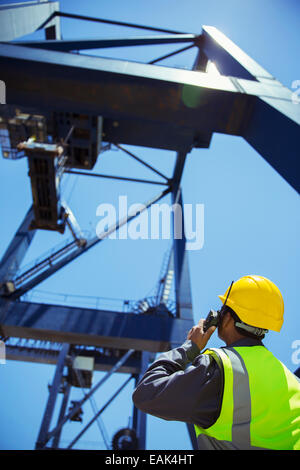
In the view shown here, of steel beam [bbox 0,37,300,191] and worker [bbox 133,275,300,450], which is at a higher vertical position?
steel beam [bbox 0,37,300,191]

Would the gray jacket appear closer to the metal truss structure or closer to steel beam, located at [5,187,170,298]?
the metal truss structure

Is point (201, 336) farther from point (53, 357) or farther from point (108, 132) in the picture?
point (53, 357)

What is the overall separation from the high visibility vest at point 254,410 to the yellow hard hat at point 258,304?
31 cm

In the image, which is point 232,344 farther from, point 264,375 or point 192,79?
point 192,79

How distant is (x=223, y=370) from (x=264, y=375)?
0.22 metres

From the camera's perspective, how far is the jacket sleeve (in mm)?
1483

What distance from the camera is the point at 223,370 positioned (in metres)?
1.53

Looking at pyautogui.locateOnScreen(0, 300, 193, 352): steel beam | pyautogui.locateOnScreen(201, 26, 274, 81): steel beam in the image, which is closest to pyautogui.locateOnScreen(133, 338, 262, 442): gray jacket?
pyautogui.locateOnScreen(201, 26, 274, 81): steel beam

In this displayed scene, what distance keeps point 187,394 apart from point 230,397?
21 cm

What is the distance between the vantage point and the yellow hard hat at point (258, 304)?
1.85 m

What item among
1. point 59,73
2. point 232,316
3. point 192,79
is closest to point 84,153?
point 59,73

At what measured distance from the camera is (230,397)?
1.45m

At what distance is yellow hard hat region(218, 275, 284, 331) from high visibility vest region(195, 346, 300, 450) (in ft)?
1.02

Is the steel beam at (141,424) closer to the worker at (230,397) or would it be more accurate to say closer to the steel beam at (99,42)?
the steel beam at (99,42)
